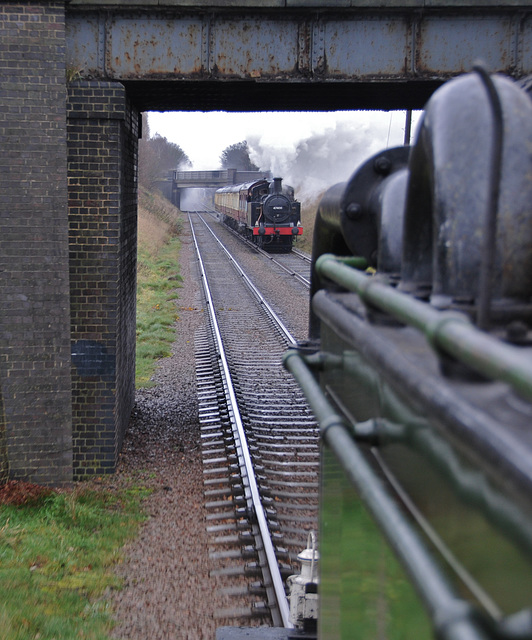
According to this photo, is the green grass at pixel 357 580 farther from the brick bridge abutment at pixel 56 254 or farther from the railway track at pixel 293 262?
the railway track at pixel 293 262

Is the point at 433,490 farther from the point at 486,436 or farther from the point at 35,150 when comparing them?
the point at 35,150

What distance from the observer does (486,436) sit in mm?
1156

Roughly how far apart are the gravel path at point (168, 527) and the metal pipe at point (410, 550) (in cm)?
379

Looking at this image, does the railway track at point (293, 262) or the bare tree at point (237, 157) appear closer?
the railway track at point (293, 262)

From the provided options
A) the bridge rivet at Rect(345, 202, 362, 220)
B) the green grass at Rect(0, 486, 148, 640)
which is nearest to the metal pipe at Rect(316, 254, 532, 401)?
the bridge rivet at Rect(345, 202, 362, 220)

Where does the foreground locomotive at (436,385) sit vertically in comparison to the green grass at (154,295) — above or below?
above

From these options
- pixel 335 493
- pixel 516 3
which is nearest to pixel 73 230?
pixel 516 3

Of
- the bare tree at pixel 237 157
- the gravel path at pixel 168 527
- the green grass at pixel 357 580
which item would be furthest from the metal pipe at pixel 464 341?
the bare tree at pixel 237 157

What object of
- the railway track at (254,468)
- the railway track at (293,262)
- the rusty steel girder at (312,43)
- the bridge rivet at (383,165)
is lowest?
the railway track at (254,468)

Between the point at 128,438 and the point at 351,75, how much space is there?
5.37 metres

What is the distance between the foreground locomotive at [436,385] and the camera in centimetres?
118

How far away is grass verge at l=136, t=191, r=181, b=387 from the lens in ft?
45.5

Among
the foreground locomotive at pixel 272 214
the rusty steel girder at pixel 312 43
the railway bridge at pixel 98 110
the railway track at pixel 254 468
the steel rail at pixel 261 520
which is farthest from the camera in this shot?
the foreground locomotive at pixel 272 214

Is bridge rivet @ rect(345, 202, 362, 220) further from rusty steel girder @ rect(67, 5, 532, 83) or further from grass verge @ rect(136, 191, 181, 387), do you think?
grass verge @ rect(136, 191, 181, 387)
